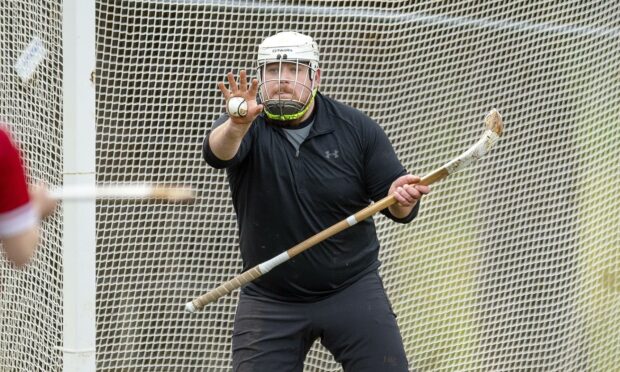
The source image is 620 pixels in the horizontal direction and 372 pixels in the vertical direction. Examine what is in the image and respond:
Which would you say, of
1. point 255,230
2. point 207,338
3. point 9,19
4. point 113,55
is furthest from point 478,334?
point 9,19

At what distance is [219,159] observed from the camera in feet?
14.4

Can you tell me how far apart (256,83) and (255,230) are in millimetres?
706

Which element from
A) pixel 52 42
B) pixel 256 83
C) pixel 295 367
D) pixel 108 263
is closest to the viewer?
pixel 256 83

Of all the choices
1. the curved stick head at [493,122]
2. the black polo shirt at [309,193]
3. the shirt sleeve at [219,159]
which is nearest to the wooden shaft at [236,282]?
the black polo shirt at [309,193]

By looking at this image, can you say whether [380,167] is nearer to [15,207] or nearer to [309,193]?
[309,193]

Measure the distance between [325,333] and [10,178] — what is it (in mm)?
2008

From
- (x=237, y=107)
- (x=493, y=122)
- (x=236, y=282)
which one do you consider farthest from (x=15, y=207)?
(x=493, y=122)

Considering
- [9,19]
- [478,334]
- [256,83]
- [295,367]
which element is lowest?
[295,367]

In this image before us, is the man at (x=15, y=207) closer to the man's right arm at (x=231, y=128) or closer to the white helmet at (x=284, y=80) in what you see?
the man's right arm at (x=231, y=128)

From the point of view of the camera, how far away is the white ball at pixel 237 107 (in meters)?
4.20

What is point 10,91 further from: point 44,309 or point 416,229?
point 416,229

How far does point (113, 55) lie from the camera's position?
5754 mm

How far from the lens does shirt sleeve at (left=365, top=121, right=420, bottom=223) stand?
15.2 ft

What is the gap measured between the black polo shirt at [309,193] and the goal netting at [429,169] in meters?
1.33
